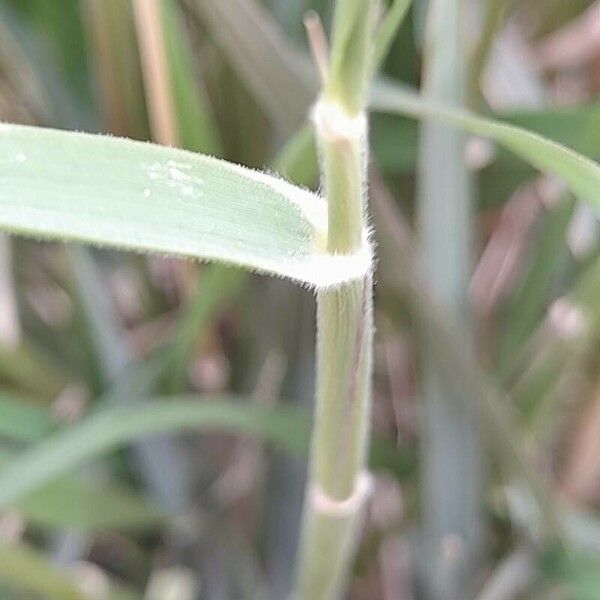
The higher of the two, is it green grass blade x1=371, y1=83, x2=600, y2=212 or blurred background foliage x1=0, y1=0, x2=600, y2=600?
blurred background foliage x1=0, y1=0, x2=600, y2=600

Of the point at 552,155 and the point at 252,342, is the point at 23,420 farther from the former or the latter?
the point at 552,155

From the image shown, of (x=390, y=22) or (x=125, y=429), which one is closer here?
(x=390, y=22)

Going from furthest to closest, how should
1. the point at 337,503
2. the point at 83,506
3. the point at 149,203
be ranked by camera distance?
the point at 83,506 < the point at 337,503 < the point at 149,203

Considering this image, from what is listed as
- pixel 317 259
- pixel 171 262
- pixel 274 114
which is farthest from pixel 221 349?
pixel 317 259

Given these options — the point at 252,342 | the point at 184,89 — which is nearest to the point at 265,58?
the point at 184,89

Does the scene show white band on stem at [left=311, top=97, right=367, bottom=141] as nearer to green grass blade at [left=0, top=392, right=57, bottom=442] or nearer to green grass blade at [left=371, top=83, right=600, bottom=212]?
green grass blade at [left=371, top=83, right=600, bottom=212]

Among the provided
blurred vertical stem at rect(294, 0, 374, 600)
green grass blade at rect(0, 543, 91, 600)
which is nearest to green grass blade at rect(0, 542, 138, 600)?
green grass blade at rect(0, 543, 91, 600)

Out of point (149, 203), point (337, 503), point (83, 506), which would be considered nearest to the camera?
point (149, 203)
